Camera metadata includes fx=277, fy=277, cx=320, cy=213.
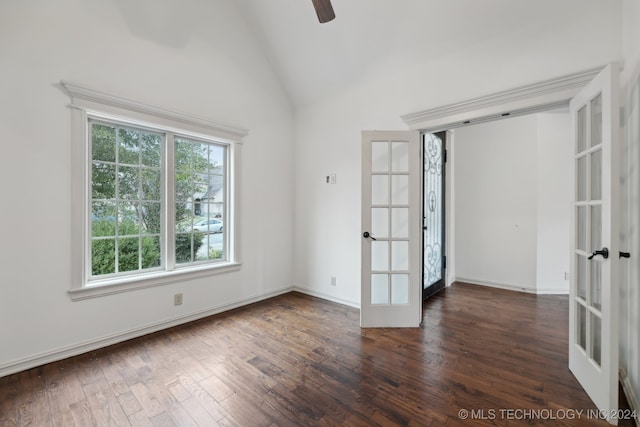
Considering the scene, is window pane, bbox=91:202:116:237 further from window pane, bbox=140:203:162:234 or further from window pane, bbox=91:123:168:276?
window pane, bbox=140:203:162:234

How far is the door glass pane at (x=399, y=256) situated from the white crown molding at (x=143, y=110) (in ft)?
7.53

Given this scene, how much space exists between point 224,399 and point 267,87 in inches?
139

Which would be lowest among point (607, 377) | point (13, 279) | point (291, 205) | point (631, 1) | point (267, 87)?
point (607, 377)

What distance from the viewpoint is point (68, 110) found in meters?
2.26

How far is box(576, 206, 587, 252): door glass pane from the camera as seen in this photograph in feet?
6.16

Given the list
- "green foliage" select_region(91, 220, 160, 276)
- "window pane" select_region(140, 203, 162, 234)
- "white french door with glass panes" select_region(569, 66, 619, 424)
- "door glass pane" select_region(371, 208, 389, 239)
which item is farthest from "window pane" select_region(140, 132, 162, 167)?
"white french door with glass panes" select_region(569, 66, 619, 424)

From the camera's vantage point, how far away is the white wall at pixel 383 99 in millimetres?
2068

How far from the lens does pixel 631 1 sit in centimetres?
178

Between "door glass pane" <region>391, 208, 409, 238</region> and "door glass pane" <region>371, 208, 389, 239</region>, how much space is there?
0.07 metres

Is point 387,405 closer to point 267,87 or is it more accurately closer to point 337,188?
point 337,188

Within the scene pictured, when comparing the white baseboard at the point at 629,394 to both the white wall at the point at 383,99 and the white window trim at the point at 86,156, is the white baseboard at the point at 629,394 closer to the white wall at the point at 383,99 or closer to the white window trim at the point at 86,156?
the white wall at the point at 383,99

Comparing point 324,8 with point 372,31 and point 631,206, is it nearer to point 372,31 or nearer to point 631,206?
point 372,31

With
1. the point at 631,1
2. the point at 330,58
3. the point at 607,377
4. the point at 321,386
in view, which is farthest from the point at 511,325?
the point at 330,58

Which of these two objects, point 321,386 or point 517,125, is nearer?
point 321,386
